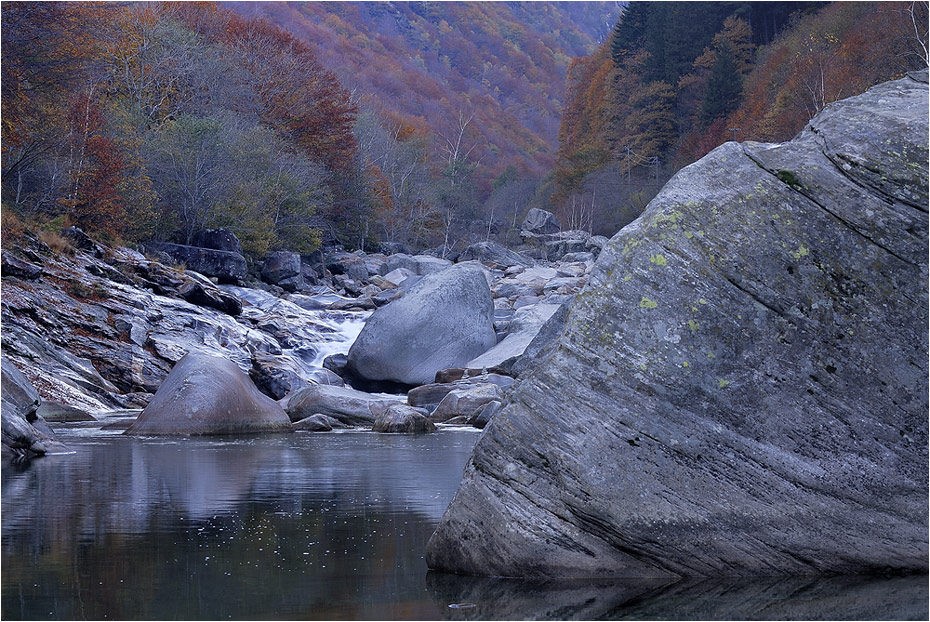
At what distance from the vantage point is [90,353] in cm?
1938

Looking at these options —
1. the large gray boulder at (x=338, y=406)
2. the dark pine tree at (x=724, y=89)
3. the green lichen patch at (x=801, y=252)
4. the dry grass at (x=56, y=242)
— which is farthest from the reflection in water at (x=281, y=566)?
the dark pine tree at (x=724, y=89)

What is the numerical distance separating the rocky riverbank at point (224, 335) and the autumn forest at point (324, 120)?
7.24 ft

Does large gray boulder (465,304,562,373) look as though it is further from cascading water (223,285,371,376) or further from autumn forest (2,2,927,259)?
autumn forest (2,2,927,259)

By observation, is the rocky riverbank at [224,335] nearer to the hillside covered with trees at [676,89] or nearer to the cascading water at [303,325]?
the cascading water at [303,325]

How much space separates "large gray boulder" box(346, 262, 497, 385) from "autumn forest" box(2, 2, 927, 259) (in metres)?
9.04

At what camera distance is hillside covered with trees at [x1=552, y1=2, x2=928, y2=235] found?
4938cm

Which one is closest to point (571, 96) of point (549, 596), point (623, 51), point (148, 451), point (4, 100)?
point (623, 51)

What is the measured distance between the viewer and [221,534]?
670 cm

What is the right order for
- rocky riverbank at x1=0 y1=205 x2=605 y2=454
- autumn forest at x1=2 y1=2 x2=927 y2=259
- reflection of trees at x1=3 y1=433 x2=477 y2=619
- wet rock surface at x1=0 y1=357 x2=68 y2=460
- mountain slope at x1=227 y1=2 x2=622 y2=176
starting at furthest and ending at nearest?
1. mountain slope at x1=227 y1=2 x2=622 y2=176
2. autumn forest at x1=2 y1=2 x2=927 y2=259
3. rocky riverbank at x1=0 y1=205 x2=605 y2=454
4. wet rock surface at x1=0 y1=357 x2=68 y2=460
5. reflection of trees at x1=3 y1=433 x2=477 y2=619

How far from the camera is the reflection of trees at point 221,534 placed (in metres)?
4.93

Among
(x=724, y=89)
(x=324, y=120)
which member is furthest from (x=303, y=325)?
(x=724, y=89)

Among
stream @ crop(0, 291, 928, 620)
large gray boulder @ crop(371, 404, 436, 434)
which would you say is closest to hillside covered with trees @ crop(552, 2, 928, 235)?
large gray boulder @ crop(371, 404, 436, 434)

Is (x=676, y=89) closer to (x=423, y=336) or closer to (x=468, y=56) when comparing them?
(x=423, y=336)

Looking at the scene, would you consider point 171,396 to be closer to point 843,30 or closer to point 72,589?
point 72,589
